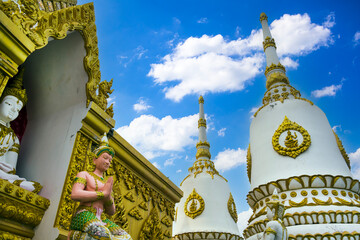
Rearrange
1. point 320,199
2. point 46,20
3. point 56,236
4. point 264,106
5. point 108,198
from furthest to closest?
point 264,106 < point 320,199 < point 46,20 < point 56,236 < point 108,198

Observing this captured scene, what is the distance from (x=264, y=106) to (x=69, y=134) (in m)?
6.75

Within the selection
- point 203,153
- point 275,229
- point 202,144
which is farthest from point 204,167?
point 275,229

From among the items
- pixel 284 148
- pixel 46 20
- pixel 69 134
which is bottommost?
pixel 69 134

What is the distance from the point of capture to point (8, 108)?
2750 mm

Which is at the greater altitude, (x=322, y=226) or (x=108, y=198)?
(x=322, y=226)

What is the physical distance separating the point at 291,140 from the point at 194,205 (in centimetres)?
618

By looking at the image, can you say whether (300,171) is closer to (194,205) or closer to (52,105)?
(52,105)

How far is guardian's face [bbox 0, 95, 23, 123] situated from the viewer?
8.93 feet

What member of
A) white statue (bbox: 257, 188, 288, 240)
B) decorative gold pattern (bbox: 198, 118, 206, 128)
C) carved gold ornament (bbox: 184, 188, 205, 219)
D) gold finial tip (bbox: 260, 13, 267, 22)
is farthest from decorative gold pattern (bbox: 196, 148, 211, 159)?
white statue (bbox: 257, 188, 288, 240)

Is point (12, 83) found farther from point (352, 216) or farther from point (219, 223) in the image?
point (219, 223)

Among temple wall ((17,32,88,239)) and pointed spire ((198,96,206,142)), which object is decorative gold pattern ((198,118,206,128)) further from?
temple wall ((17,32,88,239))

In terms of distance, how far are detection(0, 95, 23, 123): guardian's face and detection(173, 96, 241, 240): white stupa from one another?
996 cm

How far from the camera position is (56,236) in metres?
2.35

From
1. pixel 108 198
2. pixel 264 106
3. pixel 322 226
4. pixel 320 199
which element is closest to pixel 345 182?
pixel 320 199
